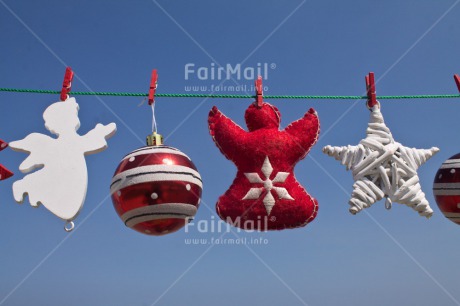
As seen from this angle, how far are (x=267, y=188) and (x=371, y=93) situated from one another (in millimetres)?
783

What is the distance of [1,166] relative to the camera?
3.07 metres

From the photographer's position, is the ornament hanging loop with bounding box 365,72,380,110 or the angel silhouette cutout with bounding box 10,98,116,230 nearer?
the angel silhouette cutout with bounding box 10,98,116,230

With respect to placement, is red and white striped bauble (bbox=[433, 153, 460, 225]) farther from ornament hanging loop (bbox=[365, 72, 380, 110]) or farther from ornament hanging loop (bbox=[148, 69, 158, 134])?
ornament hanging loop (bbox=[148, 69, 158, 134])

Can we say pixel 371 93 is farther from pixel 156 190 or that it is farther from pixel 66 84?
pixel 66 84

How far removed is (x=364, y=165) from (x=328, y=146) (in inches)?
8.2

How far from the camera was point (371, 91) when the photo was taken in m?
3.29

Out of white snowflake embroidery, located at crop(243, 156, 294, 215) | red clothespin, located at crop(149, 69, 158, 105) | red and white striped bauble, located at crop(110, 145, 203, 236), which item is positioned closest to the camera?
red and white striped bauble, located at crop(110, 145, 203, 236)

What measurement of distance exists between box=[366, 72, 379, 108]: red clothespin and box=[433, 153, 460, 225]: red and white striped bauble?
588mm

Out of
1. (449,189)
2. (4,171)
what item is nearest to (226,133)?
(4,171)

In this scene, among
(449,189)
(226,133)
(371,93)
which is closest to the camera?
(226,133)

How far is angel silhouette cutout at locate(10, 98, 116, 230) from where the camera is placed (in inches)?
116

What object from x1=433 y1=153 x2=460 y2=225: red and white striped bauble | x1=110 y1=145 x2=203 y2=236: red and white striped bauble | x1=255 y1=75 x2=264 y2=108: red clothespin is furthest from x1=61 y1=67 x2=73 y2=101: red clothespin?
x1=433 y1=153 x2=460 y2=225: red and white striped bauble

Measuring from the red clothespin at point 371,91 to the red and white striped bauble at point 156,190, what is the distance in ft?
3.32

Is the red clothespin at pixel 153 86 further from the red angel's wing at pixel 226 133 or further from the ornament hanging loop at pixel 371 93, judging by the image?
the ornament hanging loop at pixel 371 93
